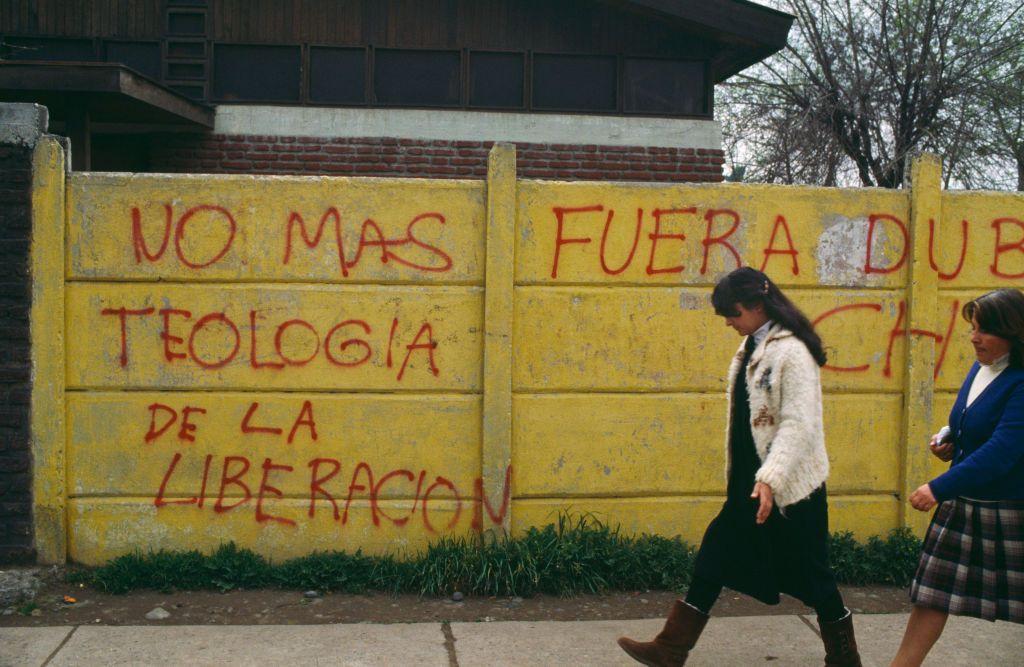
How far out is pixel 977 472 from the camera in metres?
3.49

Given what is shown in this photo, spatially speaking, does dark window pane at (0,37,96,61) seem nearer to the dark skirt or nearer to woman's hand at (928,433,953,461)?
the dark skirt

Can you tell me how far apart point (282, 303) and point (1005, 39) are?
485 inches

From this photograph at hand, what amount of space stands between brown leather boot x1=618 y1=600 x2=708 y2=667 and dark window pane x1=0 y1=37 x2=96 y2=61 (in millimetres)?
7854

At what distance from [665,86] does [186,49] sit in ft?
14.7

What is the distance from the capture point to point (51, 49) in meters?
9.35

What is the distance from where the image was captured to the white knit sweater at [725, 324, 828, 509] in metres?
3.71

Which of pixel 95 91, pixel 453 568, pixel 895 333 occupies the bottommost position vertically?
pixel 453 568

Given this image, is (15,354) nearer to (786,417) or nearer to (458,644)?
(458,644)

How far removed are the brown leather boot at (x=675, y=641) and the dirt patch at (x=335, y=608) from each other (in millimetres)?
869

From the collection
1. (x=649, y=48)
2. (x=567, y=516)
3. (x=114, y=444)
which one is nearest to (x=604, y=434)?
(x=567, y=516)

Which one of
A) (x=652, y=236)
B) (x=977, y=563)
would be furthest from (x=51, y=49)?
(x=977, y=563)

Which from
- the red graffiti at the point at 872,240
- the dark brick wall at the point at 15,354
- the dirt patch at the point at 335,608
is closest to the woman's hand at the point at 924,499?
the dirt patch at the point at 335,608

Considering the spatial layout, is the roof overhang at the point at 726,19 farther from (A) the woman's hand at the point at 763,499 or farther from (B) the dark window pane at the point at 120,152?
(A) the woman's hand at the point at 763,499

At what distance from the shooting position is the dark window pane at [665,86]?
9664mm
